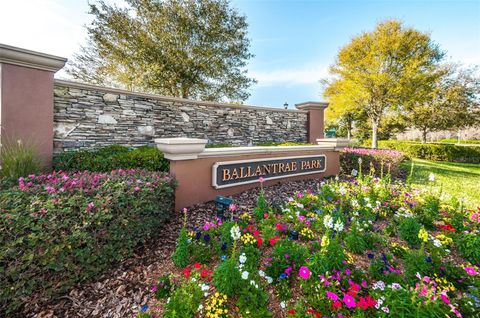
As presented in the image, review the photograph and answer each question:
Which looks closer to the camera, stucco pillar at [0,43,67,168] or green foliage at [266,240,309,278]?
green foliage at [266,240,309,278]

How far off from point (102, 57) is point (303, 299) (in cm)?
1408

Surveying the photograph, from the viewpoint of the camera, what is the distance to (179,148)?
3.28m

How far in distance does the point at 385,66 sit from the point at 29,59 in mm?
16080

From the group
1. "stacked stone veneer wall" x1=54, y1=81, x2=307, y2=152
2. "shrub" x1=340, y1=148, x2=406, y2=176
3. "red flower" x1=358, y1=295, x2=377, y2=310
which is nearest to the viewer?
"red flower" x1=358, y1=295, x2=377, y2=310

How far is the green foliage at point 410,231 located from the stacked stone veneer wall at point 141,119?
5.42 metres

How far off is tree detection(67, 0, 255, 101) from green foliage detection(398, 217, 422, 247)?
1140 cm

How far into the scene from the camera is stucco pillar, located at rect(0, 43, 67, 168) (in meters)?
3.65

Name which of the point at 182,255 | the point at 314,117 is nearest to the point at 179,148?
the point at 182,255

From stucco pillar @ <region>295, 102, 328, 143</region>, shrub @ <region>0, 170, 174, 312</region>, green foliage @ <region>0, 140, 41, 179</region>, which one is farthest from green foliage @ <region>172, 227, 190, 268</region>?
stucco pillar @ <region>295, 102, 328, 143</region>

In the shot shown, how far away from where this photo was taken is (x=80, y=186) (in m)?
2.46

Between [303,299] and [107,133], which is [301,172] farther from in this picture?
[107,133]

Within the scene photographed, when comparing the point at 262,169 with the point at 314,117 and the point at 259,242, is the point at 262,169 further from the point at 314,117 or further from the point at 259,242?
the point at 314,117

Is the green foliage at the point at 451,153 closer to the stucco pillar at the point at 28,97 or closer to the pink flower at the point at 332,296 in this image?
the pink flower at the point at 332,296

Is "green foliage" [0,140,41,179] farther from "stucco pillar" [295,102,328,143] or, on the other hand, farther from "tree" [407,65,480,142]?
"tree" [407,65,480,142]
